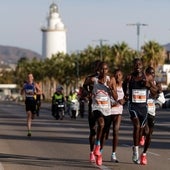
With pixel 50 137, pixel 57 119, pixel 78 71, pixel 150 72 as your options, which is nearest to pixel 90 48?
pixel 78 71

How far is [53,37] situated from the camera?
15862 centimetres

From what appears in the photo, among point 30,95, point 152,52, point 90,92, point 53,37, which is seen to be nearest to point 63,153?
point 90,92

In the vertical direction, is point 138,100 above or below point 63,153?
above

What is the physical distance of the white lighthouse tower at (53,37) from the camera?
6146 inches

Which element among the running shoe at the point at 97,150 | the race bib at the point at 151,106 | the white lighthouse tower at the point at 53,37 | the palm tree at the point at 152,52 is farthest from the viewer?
the white lighthouse tower at the point at 53,37

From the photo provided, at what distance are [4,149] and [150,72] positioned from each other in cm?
503

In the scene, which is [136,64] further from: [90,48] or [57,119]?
[90,48]

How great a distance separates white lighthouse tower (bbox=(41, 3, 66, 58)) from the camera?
156 metres

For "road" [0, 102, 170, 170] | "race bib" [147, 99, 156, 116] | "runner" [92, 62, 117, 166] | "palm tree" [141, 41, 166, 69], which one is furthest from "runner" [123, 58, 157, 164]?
"palm tree" [141, 41, 166, 69]

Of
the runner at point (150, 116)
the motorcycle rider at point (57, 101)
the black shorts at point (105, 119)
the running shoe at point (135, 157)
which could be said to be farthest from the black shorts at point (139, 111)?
the motorcycle rider at point (57, 101)

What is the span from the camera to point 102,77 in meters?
14.7

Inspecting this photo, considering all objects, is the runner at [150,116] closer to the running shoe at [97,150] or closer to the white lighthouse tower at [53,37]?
the running shoe at [97,150]

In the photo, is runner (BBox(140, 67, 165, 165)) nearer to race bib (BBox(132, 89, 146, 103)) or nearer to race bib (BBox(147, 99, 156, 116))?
race bib (BBox(147, 99, 156, 116))

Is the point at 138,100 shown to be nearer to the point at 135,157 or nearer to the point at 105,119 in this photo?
the point at 105,119
